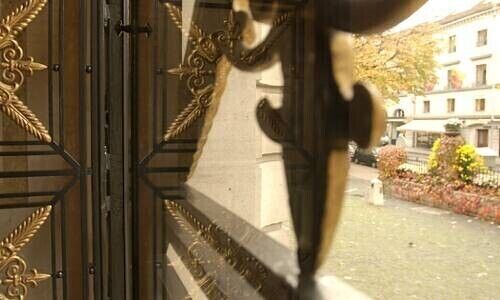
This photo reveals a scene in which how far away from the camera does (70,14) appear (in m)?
1.46

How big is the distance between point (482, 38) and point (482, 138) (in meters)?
0.12

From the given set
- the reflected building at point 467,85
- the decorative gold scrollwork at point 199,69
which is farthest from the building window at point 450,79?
the decorative gold scrollwork at point 199,69

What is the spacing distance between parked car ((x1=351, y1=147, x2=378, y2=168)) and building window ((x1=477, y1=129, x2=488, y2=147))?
21cm

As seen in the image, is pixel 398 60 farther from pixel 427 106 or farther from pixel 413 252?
pixel 413 252

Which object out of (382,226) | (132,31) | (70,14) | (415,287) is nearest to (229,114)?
(132,31)

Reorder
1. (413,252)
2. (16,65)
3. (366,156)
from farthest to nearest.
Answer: (16,65)
(366,156)
(413,252)

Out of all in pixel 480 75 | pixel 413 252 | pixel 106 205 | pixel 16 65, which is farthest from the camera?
pixel 106 205

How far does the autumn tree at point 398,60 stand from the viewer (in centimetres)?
69

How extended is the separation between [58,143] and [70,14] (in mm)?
383

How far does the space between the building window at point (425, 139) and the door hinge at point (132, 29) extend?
1.05 metres

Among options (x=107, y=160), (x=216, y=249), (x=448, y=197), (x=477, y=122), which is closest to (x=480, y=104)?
(x=477, y=122)

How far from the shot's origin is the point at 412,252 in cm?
74

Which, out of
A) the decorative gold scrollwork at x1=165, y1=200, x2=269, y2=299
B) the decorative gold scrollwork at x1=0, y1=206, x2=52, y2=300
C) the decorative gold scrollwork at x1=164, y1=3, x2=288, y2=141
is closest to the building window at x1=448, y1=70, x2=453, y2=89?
the decorative gold scrollwork at x1=165, y1=200, x2=269, y2=299

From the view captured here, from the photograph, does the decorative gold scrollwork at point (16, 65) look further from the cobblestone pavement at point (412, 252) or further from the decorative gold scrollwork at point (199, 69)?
the cobblestone pavement at point (412, 252)
